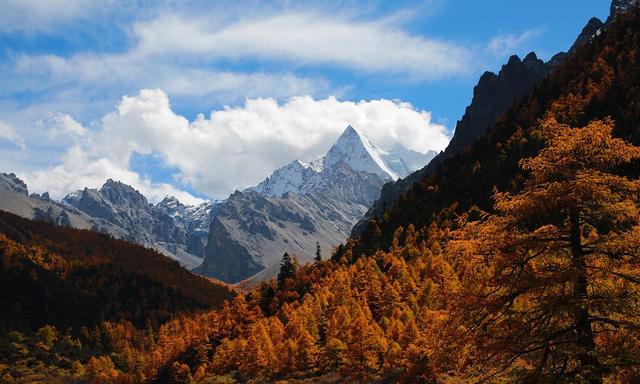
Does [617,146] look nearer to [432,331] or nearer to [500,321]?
[500,321]

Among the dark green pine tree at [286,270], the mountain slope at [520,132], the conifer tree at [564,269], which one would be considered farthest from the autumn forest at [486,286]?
the dark green pine tree at [286,270]

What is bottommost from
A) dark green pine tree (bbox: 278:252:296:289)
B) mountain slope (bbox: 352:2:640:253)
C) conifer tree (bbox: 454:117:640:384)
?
conifer tree (bbox: 454:117:640:384)

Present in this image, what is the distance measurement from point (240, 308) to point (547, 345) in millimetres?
120532

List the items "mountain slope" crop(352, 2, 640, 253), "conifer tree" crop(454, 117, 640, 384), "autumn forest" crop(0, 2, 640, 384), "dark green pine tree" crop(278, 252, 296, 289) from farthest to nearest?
"mountain slope" crop(352, 2, 640, 253), "dark green pine tree" crop(278, 252, 296, 289), "autumn forest" crop(0, 2, 640, 384), "conifer tree" crop(454, 117, 640, 384)

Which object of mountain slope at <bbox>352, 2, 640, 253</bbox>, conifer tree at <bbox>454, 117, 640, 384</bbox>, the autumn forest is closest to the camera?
conifer tree at <bbox>454, 117, 640, 384</bbox>

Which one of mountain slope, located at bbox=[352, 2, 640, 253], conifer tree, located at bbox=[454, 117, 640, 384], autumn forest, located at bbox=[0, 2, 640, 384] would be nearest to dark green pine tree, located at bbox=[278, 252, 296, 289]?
autumn forest, located at bbox=[0, 2, 640, 384]

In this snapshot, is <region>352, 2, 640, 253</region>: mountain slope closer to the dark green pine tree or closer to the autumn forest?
the autumn forest

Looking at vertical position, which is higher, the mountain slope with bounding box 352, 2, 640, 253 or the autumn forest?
the mountain slope with bounding box 352, 2, 640, 253

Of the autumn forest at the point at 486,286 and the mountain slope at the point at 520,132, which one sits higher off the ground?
the mountain slope at the point at 520,132

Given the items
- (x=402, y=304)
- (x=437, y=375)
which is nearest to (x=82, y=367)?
(x=402, y=304)

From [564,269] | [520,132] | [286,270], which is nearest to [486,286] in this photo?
[564,269]

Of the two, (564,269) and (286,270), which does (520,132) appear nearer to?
(286,270)

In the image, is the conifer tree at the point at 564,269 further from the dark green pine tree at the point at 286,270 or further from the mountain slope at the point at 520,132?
the dark green pine tree at the point at 286,270

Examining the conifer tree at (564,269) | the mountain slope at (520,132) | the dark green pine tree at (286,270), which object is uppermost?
the mountain slope at (520,132)
